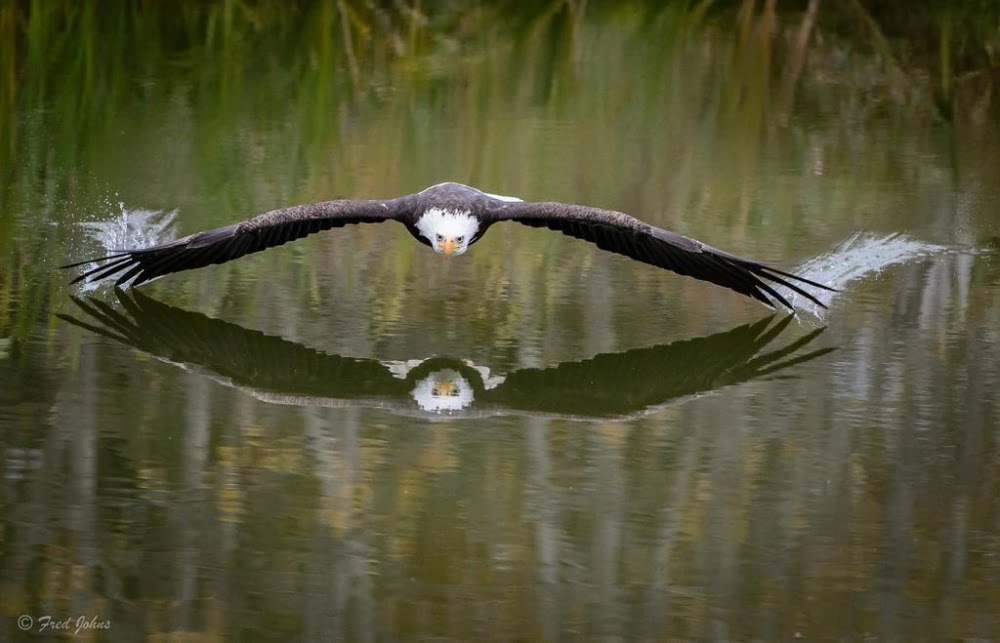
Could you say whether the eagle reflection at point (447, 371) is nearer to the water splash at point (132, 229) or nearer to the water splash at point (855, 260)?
the water splash at point (855, 260)

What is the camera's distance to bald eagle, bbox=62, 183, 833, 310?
746 cm

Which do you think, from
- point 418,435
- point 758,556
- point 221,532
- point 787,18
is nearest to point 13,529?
point 221,532

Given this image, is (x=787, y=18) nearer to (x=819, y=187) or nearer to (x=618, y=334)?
(x=819, y=187)

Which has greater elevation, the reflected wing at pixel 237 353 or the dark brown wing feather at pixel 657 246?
the dark brown wing feather at pixel 657 246

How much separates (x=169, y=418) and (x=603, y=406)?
65.7 inches

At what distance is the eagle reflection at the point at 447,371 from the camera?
650cm

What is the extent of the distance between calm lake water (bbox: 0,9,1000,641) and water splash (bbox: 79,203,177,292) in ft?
0.13

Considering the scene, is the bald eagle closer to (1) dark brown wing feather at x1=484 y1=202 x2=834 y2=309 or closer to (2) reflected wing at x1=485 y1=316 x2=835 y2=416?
(1) dark brown wing feather at x1=484 y1=202 x2=834 y2=309

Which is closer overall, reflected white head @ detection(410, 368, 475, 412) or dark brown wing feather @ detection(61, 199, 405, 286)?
reflected white head @ detection(410, 368, 475, 412)

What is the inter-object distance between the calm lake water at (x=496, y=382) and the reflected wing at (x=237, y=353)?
0.07 feet

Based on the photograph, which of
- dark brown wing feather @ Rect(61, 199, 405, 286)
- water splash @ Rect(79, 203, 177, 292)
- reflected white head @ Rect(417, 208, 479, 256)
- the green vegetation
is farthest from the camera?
the green vegetation

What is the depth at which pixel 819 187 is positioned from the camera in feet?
32.4
